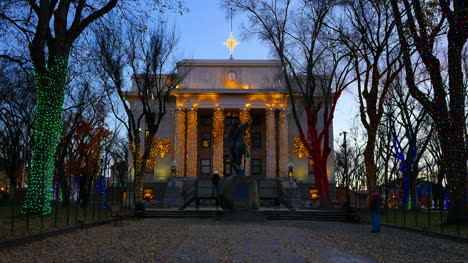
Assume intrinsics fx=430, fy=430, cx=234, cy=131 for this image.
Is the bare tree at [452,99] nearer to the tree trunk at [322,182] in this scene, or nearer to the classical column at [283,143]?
the tree trunk at [322,182]

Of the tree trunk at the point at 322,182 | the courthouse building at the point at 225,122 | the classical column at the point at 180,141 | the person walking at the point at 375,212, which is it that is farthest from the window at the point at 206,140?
the person walking at the point at 375,212

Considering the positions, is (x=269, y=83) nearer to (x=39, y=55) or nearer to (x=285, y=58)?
(x=285, y=58)

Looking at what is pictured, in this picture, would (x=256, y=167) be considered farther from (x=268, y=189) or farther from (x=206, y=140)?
(x=268, y=189)

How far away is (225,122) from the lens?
162 feet

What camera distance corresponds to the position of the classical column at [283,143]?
1794 inches

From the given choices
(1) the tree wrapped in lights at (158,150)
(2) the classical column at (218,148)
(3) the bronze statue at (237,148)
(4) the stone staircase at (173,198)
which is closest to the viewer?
(3) the bronze statue at (237,148)

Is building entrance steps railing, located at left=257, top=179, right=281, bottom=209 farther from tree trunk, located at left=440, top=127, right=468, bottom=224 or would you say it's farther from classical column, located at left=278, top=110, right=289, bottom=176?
tree trunk, located at left=440, top=127, right=468, bottom=224

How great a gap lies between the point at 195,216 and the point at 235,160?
5801 mm

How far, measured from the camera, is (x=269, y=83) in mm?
47812

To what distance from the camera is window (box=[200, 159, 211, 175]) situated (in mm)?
49219

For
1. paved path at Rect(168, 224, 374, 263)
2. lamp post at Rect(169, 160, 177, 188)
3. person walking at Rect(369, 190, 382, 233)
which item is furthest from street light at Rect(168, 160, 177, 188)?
paved path at Rect(168, 224, 374, 263)

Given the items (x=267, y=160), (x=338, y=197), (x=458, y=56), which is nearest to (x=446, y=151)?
(x=458, y=56)

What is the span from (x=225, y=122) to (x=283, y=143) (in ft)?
24.5

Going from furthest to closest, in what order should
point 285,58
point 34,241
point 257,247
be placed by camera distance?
point 285,58 → point 34,241 → point 257,247
